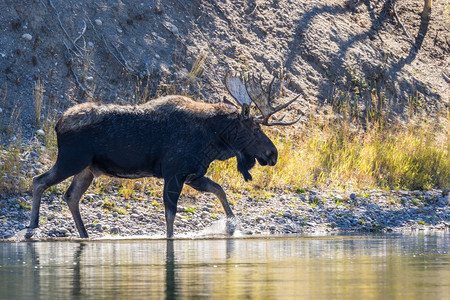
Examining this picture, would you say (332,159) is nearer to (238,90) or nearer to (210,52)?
(210,52)

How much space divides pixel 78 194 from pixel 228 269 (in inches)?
190

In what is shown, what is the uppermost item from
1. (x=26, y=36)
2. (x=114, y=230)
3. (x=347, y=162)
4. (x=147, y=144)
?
(x=26, y=36)

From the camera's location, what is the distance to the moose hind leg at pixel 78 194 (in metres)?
10.9

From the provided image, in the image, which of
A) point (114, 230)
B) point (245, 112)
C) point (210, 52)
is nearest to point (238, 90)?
point (245, 112)

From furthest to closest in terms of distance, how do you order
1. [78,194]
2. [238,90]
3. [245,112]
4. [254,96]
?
[238,90], [254,96], [245,112], [78,194]

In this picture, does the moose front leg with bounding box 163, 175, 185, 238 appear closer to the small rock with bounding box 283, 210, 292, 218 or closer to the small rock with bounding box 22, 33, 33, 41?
the small rock with bounding box 283, 210, 292, 218

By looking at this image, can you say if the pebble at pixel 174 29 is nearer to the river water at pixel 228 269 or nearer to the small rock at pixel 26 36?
the small rock at pixel 26 36

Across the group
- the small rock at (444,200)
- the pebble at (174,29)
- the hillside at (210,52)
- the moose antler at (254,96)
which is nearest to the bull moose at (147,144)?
the moose antler at (254,96)

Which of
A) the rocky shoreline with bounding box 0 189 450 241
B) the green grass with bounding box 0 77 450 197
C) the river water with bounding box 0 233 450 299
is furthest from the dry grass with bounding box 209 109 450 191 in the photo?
the river water with bounding box 0 233 450 299

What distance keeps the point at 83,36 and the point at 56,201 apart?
6.20m

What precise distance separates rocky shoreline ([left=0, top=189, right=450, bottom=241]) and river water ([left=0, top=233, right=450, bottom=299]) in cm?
128

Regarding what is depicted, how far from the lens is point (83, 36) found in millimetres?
17344

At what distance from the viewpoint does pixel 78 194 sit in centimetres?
1116

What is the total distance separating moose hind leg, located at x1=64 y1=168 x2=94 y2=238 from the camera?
35.9ft
